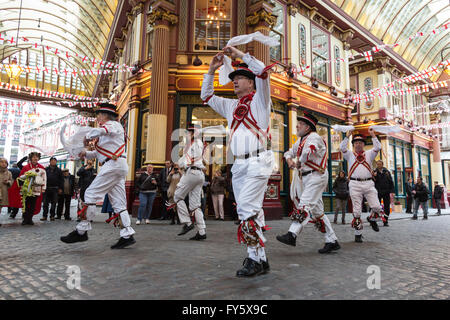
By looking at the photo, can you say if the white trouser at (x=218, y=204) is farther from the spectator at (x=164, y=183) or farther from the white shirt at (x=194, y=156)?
the white shirt at (x=194, y=156)

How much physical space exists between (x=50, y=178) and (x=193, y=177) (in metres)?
5.78

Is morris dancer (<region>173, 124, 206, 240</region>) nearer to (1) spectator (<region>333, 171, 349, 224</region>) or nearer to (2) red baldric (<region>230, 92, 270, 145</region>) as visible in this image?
(2) red baldric (<region>230, 92, 270, 145</region>)

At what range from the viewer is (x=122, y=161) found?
181 inches

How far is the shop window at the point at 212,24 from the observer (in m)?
11.5

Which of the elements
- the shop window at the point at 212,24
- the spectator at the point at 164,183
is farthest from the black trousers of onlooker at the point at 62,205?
the shop window at the point at 212,24

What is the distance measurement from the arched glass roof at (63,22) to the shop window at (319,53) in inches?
462

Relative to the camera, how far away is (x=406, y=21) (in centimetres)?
1934

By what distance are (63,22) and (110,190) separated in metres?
22.4

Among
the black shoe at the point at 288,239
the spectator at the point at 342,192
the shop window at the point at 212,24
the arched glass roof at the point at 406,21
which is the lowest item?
the black shoe at the point at 288,239

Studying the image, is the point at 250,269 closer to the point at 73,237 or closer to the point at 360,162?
the point at 73,237

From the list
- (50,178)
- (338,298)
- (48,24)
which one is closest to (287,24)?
(50,178)

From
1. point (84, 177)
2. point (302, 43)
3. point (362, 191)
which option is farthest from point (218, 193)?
point (302, 43)

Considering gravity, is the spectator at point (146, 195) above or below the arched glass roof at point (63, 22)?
below

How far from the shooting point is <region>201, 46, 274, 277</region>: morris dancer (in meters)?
3.04
